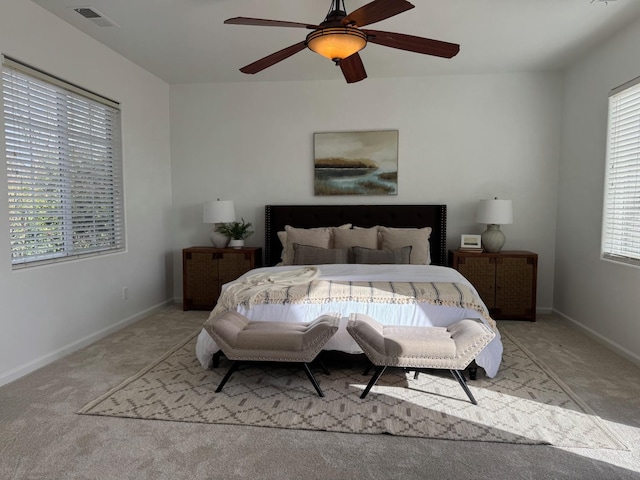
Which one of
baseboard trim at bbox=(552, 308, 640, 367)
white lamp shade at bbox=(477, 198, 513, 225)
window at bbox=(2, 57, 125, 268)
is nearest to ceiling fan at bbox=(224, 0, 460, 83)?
window at bbox=(2, 57, 125, 268)

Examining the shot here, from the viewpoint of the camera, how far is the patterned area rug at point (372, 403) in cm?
229

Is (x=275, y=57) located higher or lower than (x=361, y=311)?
higher

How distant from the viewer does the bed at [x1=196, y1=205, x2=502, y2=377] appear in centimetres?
302

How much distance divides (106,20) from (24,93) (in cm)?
91

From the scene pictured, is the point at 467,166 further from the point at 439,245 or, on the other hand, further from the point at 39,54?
the point at 39,54

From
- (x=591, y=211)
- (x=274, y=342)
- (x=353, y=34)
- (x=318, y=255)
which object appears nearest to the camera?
(x=353, y=34)

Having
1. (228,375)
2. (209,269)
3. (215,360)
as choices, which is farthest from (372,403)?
(209,269)

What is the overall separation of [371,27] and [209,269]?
3121 mm

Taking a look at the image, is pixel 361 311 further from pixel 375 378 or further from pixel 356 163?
pixel 356 163

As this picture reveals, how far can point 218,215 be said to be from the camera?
4.87 metres

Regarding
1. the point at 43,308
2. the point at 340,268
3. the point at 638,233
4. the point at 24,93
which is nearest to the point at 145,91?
the point at 24,93

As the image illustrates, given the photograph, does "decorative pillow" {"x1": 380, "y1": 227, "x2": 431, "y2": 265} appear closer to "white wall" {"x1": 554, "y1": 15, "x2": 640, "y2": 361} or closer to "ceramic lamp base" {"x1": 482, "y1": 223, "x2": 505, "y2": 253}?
"ceramic lamp base" {"x1": 482, "y1": 223, "x2": 505, "y2": 253}

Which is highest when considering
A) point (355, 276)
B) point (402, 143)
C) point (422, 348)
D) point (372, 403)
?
point (402, 143)

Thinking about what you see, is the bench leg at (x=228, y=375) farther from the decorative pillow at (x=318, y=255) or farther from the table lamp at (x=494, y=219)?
the table lamp at (x=494, y=219)
